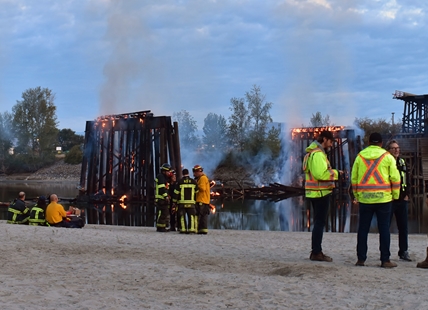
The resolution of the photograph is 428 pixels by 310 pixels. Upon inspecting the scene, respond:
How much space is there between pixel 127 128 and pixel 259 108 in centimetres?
3717

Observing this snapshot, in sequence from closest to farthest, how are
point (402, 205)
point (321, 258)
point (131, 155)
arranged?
point (321, 258) < point (402, 205) < point (131, 155)

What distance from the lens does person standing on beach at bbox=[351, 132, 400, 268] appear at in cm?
849

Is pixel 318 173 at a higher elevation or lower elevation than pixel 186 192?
higher

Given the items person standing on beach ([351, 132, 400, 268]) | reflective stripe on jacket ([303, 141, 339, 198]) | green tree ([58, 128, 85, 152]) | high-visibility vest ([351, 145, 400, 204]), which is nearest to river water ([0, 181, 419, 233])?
reflective stripe on jacket ([303, 141, 339, 198])

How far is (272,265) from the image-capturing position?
28.4 feet

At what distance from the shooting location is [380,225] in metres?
8.63

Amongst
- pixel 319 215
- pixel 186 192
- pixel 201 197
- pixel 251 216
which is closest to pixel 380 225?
pixel 319 215

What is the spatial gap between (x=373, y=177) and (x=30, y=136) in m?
76.1

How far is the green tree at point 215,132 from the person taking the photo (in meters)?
67.7

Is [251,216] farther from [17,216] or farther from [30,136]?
[30,136]

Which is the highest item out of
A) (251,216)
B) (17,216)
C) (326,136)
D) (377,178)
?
(326,136)

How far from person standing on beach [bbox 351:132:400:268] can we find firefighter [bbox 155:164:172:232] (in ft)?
21.4

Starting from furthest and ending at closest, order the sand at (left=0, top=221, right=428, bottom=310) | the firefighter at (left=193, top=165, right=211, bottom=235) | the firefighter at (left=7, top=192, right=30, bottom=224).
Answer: the firefighter at (left=7, top=192, right=30, bottom=224)
the firefighter at (left=193, top=165, right=211, bottom=235)
the sand at (left=0, top=221, right=428, bottom=310)

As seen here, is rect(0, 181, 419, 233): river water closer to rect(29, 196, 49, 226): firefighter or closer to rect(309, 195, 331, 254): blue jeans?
rect(29, 196, 49, 226): firefighter
